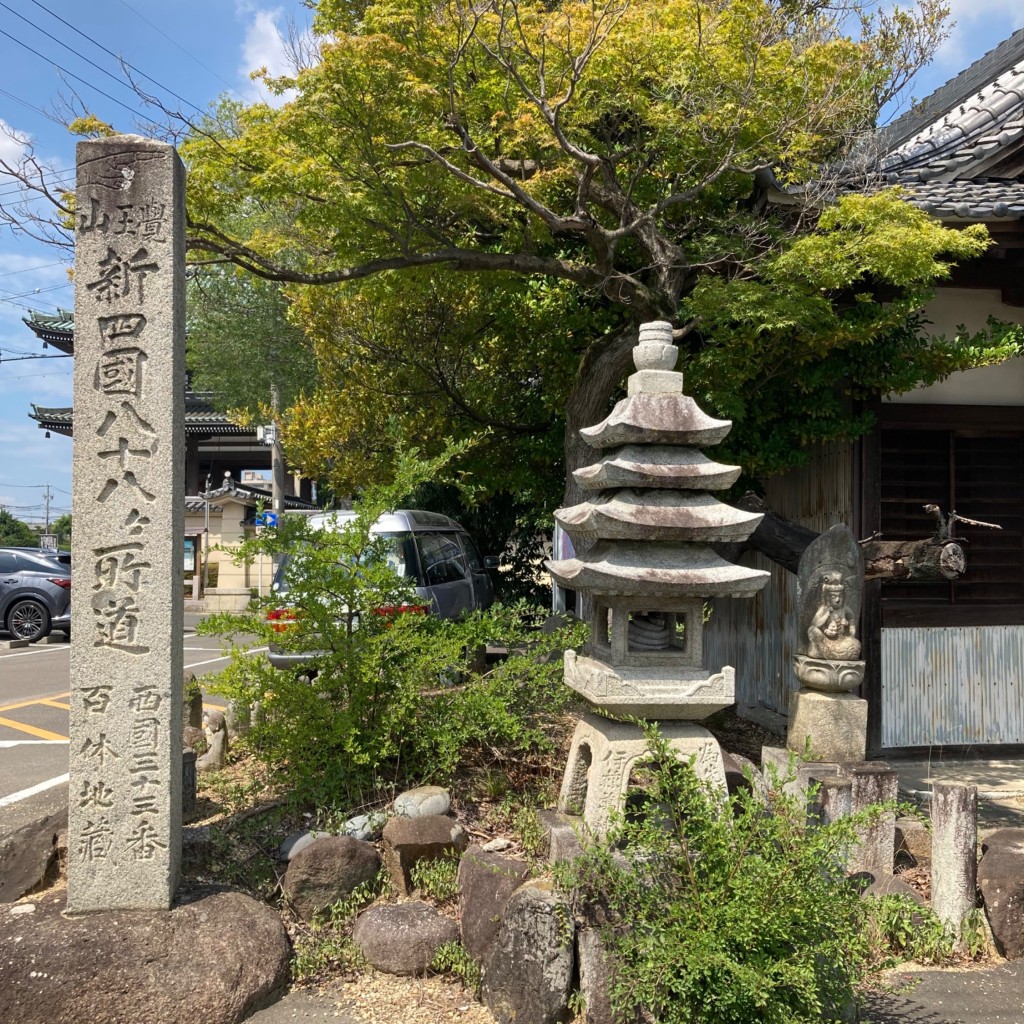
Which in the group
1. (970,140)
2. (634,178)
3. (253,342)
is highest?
(253,342)

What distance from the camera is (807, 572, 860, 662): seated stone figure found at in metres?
5.65

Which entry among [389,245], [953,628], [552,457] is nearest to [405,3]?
[389,245]

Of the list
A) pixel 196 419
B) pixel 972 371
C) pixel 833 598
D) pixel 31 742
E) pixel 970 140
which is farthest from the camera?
pixel 196 419

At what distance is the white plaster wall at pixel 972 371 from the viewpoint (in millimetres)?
7969

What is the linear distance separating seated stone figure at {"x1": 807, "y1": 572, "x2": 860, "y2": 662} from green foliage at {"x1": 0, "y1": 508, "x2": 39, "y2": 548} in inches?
1884

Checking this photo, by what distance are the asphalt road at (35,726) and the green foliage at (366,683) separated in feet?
4.03

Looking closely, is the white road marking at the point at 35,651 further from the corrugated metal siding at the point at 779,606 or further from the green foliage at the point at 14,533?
the green foliage at the point at 14,533

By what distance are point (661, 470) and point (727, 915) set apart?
2.06m

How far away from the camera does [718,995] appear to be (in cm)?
313

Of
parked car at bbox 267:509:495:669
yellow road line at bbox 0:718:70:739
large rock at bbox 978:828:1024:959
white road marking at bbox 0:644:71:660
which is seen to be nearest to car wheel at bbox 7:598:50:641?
white road marking at bbox 0:644:71:660

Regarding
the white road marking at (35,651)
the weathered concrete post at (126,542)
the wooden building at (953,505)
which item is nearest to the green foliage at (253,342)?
the white road marking at (35,651)

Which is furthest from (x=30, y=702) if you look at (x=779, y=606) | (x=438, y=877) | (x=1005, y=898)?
(x=1005, y=898)

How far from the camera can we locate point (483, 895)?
159 inches

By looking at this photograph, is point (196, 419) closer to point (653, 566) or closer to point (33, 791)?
point (33, 791)
